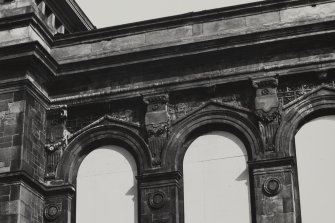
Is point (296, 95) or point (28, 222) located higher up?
point (296, 95)

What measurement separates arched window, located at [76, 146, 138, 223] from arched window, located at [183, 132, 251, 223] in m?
1.78

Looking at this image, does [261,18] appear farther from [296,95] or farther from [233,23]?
[296,95]

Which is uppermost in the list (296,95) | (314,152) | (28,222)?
(296,95)

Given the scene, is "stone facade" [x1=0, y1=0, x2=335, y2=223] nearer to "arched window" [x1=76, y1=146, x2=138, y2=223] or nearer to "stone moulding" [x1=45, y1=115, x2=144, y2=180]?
"stone moulding" [x1=45, y1=115, x2=144, y2=180]

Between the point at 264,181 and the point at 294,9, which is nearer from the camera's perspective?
the point at 264,181

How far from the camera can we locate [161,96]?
2625 centimetres

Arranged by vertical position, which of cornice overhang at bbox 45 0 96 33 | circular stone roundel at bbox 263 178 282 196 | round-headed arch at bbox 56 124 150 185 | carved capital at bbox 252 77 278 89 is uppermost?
cornice overhang at bbox 45 0 96 33

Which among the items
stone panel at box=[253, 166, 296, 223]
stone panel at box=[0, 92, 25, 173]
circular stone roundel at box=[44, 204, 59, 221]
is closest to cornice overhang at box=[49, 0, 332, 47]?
stone panel at box=[0, 92, 25, 173]

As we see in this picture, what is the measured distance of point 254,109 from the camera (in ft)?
83.5

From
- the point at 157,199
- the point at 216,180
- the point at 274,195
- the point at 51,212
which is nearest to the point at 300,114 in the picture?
the point at 274,195

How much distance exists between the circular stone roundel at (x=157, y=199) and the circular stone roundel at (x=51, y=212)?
3001mm

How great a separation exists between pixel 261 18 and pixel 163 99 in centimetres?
401

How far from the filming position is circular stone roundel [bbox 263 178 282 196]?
79.4ft

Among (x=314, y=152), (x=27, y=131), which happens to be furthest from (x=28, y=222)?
(x=314, y=152)
